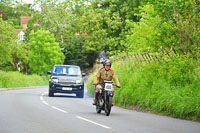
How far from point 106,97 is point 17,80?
35.0 metres

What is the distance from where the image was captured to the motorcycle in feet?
47.2

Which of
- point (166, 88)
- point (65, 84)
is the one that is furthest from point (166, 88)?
point (65, 84)

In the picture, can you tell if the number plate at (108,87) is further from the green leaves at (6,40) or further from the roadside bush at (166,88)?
the green leaves at (6,40)

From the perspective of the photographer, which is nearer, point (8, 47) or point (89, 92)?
point (89, 92)

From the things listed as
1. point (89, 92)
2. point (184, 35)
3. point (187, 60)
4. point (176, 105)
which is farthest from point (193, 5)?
point (89, 92)

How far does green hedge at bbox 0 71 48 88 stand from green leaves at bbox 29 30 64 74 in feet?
10.2

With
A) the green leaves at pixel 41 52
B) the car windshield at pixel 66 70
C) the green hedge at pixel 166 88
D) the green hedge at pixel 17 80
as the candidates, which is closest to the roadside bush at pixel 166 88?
the green hedge at pixel 166 88

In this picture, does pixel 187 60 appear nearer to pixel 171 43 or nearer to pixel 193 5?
pixel 193 5

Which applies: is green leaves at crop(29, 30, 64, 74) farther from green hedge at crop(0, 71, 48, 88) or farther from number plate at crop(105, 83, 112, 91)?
number plate at crop(105, 83, 112, 91)

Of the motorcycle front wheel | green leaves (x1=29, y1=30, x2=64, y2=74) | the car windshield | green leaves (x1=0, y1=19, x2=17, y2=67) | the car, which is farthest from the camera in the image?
green leaves (x1=29, y1=30, x2=64, y2=74)

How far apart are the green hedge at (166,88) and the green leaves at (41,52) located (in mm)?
47034

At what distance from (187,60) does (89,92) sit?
17.2m

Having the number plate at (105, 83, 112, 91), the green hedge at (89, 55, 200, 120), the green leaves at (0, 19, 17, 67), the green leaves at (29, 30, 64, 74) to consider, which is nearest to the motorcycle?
the number plate at (105, 83, 112, 91)

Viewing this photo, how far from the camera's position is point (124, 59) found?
2536 cm
